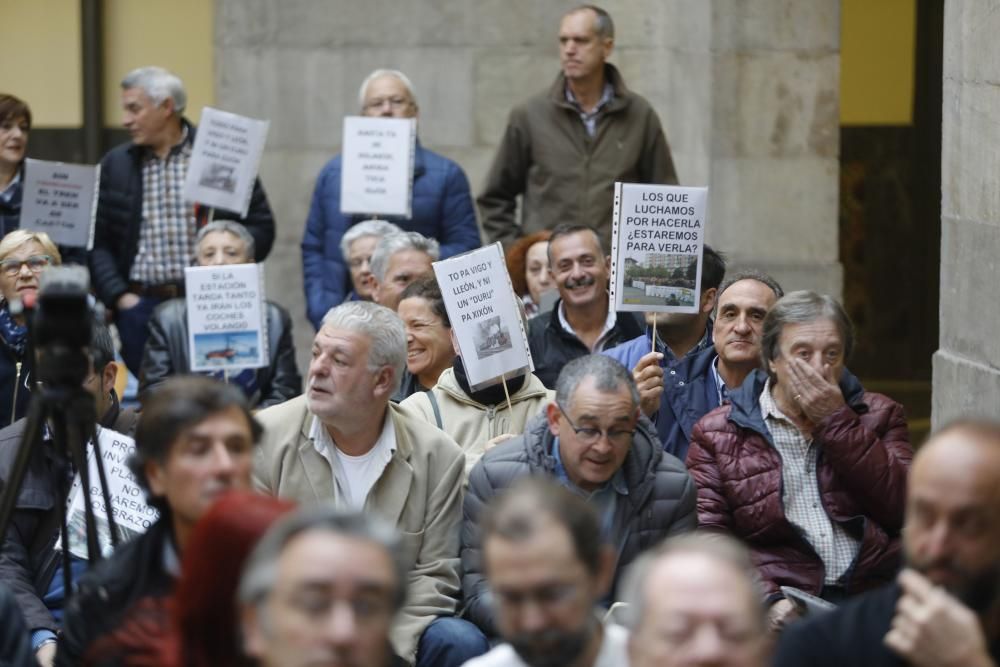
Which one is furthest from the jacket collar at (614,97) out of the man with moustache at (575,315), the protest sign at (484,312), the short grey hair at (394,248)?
the protest sign at (484,312)

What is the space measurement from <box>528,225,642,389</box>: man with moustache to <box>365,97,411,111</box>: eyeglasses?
1997 mm

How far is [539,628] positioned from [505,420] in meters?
3.32

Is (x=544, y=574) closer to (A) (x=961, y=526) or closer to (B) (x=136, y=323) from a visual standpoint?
(A) (x=961, y=526)

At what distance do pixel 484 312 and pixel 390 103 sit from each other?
2.82 m

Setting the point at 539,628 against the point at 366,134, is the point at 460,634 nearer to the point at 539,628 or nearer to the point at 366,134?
the point at 539,628

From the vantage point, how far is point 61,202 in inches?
370

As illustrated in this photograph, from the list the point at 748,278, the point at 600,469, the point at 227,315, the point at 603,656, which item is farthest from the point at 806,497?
the point at 227,315

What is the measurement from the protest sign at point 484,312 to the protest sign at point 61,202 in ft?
8.74

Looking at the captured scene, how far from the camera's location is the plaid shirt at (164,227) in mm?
10031

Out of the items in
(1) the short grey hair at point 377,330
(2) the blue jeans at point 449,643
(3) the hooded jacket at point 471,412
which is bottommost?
(2) the blue jeans at point 449,643

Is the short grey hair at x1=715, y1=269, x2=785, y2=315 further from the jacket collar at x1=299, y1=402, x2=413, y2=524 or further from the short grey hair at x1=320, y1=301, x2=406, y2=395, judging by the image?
the jacket collar at x1=299, y1=402, x2=413, y2=524

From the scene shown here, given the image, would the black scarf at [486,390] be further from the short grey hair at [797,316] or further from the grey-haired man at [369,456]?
the short grey hair at [797,316]

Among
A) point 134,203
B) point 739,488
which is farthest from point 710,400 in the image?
point 134,203

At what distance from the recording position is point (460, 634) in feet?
20.9
